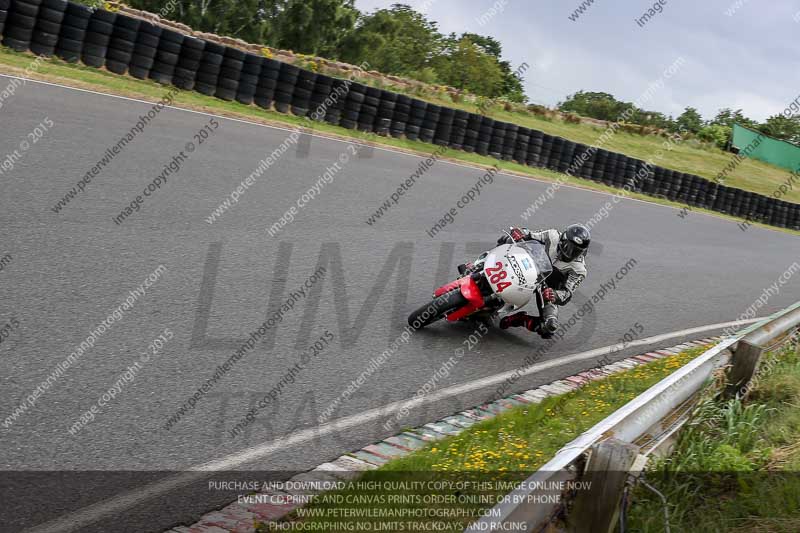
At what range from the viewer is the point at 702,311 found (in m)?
12.0

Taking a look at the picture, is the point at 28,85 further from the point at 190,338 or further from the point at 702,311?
the point at 702,311

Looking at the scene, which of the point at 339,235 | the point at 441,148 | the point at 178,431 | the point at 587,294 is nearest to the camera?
the point at 178,431

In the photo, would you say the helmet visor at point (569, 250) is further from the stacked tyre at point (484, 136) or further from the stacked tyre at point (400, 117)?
the stacked tyre at point (484, 136)

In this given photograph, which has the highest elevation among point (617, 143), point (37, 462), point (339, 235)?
point (617, 143)

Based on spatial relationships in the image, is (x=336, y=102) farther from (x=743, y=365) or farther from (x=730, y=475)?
(x=730, y=475)

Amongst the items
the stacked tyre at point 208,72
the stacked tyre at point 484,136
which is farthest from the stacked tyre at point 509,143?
the stacked tyre at point 208,72

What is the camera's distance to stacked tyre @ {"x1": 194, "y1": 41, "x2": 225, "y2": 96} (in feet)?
58.0

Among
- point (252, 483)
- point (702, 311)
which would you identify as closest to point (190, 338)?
point (252, 483)

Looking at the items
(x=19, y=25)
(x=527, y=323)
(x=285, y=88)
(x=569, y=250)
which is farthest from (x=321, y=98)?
(x=569, y=250)

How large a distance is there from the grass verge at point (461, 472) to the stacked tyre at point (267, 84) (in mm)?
12868

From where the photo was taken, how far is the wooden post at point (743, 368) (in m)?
6.18

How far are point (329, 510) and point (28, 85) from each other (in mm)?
11721

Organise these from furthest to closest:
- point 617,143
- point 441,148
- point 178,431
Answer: point 617,143 → point 441,148 → point 178,431

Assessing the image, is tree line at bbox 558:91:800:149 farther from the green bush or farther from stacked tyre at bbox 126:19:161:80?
stacked tyre at bbox 126:19:161:80
